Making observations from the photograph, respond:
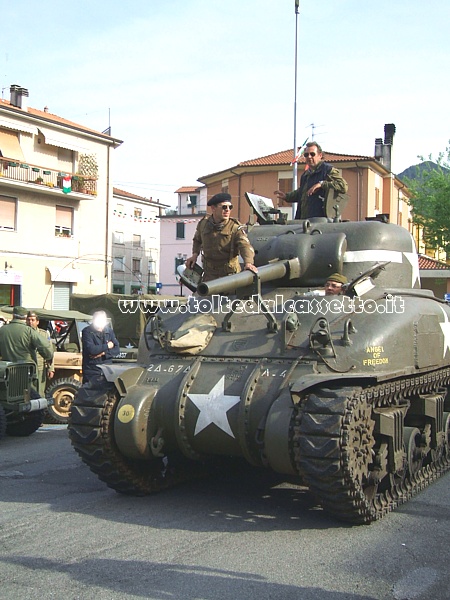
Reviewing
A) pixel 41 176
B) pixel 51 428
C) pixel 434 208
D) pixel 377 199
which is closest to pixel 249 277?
pixel 51 428

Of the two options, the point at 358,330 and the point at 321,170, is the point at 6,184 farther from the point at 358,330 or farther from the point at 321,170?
the point at 358,330

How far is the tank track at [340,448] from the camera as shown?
582 centimetres

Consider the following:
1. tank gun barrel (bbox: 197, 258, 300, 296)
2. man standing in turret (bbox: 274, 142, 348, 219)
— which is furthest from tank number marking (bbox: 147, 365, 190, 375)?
man standing in turret (bbox: 274, 142, 348, 219)

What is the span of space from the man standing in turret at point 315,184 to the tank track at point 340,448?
3712 mm

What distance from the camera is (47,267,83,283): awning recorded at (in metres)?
31.3

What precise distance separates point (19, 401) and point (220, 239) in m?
4.38

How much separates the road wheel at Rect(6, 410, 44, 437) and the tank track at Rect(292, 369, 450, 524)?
6.21 meters

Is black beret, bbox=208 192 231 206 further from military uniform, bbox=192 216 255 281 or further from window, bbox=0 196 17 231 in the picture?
window, bbox=0 196 17 231

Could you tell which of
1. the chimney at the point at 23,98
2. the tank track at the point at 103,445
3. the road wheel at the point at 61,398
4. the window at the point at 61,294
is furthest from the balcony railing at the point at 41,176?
the tank track at the point at 103,445

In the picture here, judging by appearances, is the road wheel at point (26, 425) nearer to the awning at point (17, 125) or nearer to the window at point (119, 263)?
the awning at point (17, 125)

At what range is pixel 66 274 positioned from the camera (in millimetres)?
31906

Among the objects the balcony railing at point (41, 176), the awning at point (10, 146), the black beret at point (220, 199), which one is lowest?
the black beret at point (220, 199)

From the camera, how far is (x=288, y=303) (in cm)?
747

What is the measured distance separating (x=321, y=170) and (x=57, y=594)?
6.58 meters
